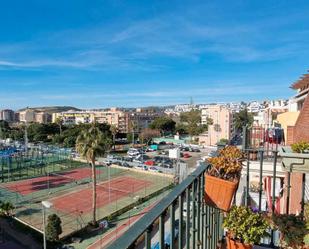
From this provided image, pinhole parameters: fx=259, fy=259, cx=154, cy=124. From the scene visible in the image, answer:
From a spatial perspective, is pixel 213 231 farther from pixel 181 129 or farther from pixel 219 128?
pixel 181 129

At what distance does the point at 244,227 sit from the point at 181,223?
828 mm

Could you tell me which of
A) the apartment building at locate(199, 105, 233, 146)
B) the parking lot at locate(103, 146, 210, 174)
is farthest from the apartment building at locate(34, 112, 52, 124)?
the parking lot at locate(103, 146, 210, 174)

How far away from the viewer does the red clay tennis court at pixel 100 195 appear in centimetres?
1912

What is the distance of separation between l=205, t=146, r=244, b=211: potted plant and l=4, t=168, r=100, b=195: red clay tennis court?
24.3 metres

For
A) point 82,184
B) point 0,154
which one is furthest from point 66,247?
point 0,154

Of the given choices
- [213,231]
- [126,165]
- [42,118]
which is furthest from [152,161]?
[42,118]

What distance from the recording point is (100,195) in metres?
21.9

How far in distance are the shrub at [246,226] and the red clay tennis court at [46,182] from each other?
2432cm

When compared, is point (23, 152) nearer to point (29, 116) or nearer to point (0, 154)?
point (0, 154)

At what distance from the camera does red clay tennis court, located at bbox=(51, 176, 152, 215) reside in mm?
19125

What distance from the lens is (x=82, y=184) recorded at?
25062mm

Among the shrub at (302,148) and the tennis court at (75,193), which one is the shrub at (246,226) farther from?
the tennis court at (75,193)

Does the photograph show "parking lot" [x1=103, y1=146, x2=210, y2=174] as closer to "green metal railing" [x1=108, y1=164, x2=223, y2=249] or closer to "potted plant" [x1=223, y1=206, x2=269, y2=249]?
"green metal railing" [x1=108, y1=164, x2=223, y2=249]

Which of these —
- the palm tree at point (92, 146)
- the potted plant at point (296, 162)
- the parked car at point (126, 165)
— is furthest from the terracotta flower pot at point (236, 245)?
the parked car at point (126, 165)
